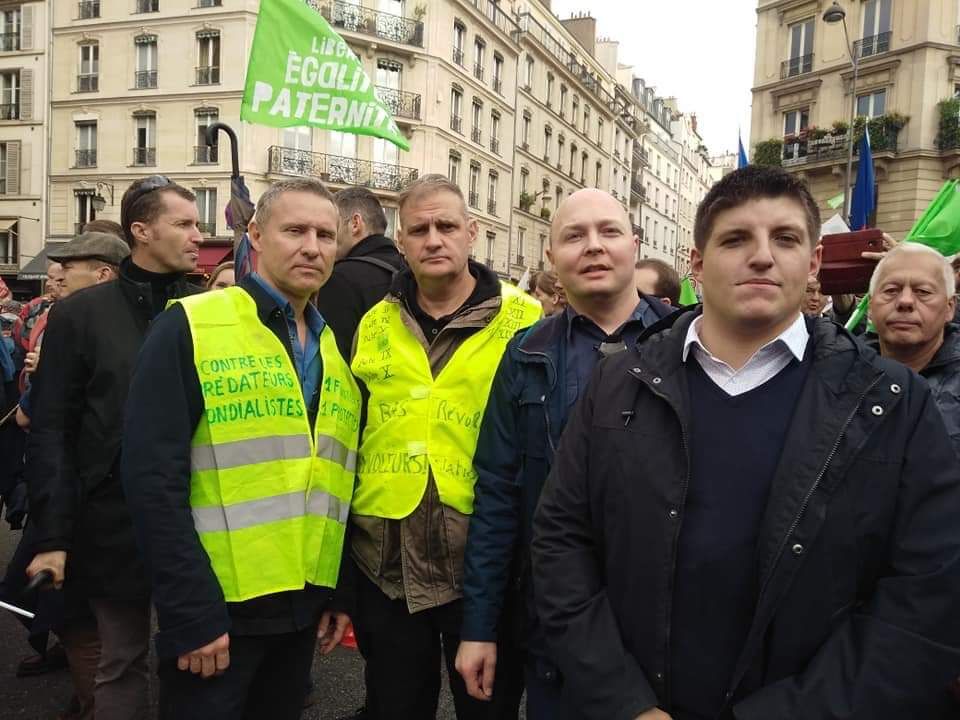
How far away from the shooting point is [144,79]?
27688 millimetres

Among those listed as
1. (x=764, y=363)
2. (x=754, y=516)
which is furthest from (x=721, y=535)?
(x=764, y=363)

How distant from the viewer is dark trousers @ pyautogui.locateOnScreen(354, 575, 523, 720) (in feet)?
8.16

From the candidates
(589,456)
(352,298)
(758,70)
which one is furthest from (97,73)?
(589,456)

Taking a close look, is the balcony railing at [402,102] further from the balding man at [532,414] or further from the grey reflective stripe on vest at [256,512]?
the grey reflective stripe on vest at [256,512]

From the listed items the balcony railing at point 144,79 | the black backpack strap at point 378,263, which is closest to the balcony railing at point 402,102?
the balcony railing at point 144,79

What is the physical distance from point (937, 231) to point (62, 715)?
5.27 m

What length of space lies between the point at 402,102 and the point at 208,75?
7.30 m

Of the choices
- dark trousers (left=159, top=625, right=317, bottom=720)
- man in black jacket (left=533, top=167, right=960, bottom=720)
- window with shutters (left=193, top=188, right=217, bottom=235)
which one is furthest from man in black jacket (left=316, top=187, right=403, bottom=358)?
window with shutters (left=193, top=188, right=217, bottom=235)

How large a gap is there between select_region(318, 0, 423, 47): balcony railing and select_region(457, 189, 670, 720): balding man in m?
29.1

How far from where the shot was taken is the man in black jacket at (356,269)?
3.36 metres

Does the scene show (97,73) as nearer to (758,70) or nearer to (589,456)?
(758,70)

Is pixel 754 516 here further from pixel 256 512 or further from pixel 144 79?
pixel 144 79

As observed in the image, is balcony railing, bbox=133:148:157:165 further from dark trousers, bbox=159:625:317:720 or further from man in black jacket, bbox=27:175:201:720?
dark trousers, bbox=159:625:317:720

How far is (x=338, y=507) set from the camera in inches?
96.7
